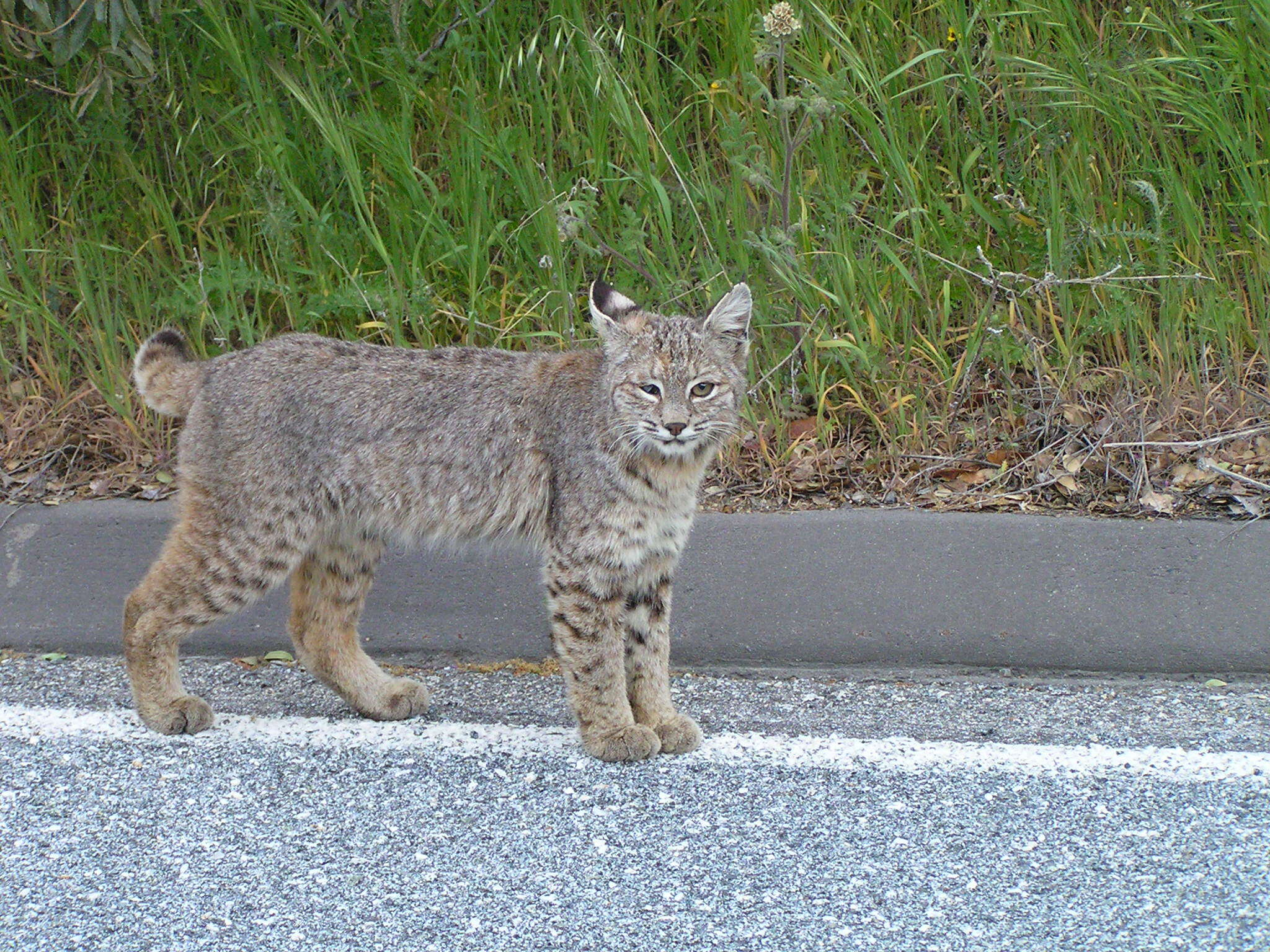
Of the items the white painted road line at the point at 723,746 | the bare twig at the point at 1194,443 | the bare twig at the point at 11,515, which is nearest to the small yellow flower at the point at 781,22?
the bare twig at the point at 1194,443

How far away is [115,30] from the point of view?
14.4 ft

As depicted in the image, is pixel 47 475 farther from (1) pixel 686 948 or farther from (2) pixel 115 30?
(1) pixel 686 948

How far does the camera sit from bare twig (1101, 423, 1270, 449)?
4.65 m

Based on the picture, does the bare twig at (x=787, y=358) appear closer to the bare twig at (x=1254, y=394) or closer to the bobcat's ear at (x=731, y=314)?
the bobcat's ear at (x=731, y=314)

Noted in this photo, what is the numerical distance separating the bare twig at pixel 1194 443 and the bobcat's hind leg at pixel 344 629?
262cm

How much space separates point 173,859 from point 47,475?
9.39ft

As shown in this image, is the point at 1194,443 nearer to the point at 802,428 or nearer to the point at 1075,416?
the point at 1075,416

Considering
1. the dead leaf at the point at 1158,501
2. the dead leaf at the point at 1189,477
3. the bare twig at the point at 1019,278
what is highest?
the bare twig at the point at 1019,278

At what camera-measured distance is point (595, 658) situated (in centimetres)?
375

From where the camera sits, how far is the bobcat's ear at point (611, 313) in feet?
13.3

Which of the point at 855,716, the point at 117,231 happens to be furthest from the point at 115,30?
the point at 855,716

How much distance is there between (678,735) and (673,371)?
1.06 m

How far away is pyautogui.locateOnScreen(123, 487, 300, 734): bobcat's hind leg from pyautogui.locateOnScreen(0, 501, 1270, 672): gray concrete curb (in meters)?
0.69

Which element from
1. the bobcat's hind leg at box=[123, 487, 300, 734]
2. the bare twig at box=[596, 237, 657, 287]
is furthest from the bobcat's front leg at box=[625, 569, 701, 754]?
the bare twig at box=[596, 237, 657, 287]
